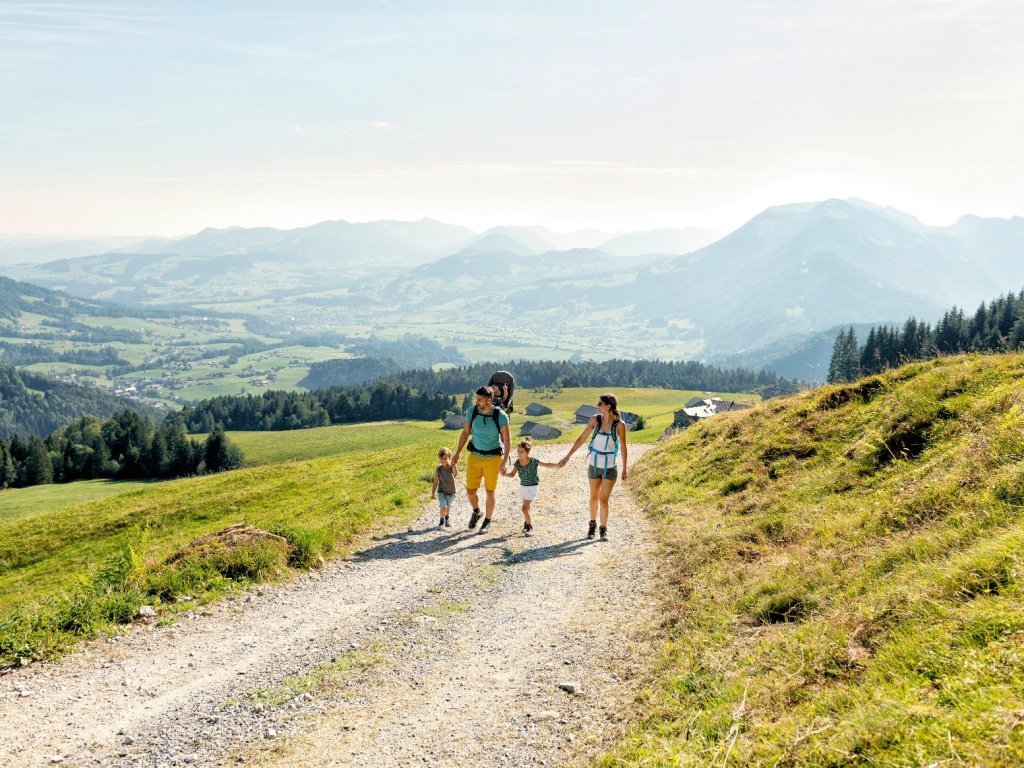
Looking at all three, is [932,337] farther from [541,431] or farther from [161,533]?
[161,533]

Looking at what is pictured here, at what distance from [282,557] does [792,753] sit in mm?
11025

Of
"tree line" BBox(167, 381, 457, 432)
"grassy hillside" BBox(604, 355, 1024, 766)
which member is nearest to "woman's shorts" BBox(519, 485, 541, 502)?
"grassy hillside" BBox(604, 355, 1024, 766)

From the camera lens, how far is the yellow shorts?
16203mm

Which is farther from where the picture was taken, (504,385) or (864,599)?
(504,385)

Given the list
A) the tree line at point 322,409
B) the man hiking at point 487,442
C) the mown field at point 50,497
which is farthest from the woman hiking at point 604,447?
the tree line at point 322,409

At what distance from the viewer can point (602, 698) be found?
7.33 meters

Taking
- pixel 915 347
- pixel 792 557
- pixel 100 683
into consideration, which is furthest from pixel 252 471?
pixel 915 347

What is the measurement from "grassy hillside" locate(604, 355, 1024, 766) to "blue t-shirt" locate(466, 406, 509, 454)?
203 inches

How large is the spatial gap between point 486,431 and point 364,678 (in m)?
8.55

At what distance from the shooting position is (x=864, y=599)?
7.37 metres

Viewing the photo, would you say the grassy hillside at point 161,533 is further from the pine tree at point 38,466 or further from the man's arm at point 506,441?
the pine tree at point 38,466

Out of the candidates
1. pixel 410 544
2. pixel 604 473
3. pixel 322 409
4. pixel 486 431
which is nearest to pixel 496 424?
pixel 486 431

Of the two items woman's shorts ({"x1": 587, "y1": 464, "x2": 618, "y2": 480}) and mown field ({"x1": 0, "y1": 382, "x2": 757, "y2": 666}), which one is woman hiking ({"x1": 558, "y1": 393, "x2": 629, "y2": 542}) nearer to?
woman's shorts ({"x1": 587, "y1": 464, "x2": 618, "y2": 480})

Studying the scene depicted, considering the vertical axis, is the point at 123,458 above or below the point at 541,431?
below
